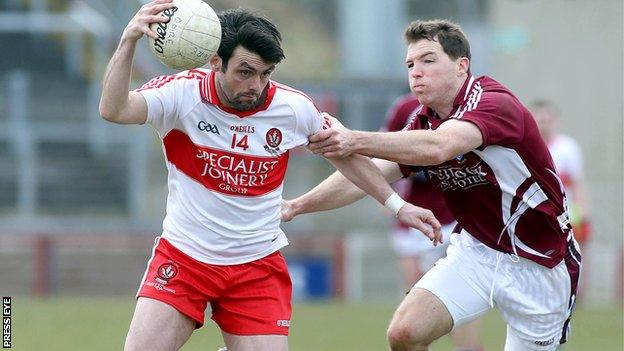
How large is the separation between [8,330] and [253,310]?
1.53 meters

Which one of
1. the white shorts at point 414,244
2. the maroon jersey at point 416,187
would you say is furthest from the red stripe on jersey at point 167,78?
the white shorts at point 414,244

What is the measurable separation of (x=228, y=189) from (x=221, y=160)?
0.47ft

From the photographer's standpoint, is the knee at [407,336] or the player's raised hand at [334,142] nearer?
the player's raised hand at [334,142]

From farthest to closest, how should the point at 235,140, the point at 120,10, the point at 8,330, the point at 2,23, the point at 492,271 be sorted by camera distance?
1. the point at 2,23
2. the point at 120,10
3. the point at 8,330
4. the point at 492,271
5. the point at 235,140

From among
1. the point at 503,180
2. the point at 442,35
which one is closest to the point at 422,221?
the point at 503,180

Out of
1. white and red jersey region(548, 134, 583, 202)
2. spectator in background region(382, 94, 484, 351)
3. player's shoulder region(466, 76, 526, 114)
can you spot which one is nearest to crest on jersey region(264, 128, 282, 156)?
player's shoulder region(466, 76, 526, 114)

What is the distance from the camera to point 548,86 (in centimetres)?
2153

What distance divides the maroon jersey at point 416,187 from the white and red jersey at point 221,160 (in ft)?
8.66

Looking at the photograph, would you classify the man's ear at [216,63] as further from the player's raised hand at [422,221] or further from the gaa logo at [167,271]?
the player's raised hand at [422,221]

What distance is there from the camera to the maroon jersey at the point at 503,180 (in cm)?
612

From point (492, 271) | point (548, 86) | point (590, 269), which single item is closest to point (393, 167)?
point (492, 271)

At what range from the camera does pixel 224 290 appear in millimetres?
6129

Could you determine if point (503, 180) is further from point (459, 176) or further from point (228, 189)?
point (228, 189)

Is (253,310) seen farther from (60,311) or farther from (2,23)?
(2,23)
